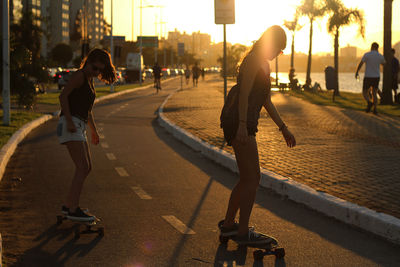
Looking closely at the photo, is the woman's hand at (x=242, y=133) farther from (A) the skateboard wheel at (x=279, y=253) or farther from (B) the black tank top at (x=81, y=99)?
(B) the black tank top at (x=81, y=99)

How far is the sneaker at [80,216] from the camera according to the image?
6.08 m

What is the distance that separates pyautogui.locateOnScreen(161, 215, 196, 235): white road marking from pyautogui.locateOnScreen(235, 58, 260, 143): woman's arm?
1.24 metres

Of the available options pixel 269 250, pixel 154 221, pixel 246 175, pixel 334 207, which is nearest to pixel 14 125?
pixel 154 221

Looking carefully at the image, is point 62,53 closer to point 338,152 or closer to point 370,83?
point 370,83

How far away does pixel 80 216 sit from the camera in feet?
20.1

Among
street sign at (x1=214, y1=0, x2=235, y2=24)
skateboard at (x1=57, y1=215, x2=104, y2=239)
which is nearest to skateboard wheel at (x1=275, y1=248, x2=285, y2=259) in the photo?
skateboard at (x1=57, y1=215, x2=104, y2=239)

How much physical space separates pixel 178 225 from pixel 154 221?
29 cm

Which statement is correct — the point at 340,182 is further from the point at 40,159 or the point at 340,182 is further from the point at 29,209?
the point at 40,159

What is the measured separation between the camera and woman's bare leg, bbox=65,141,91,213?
20.4 feet

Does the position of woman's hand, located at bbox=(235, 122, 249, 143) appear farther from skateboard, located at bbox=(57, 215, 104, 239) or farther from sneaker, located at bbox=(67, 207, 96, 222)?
sneaker, located at bbox=(67, 207, 96, 222)

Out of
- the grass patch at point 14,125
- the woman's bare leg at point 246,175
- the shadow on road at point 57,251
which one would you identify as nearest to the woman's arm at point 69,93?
the shadow on road at point 57,251

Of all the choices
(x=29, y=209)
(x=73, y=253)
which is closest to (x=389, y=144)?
(x=29, y=209)

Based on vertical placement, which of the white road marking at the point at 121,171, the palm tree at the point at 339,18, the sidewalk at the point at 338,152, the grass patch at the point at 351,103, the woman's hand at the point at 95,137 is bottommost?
the white road marking at the point at 121,171

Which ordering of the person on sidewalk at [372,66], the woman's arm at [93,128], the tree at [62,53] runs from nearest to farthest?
the woman's arm at [93,128]
the person on sidewalk at [372,66]
the tree at [62,53]
